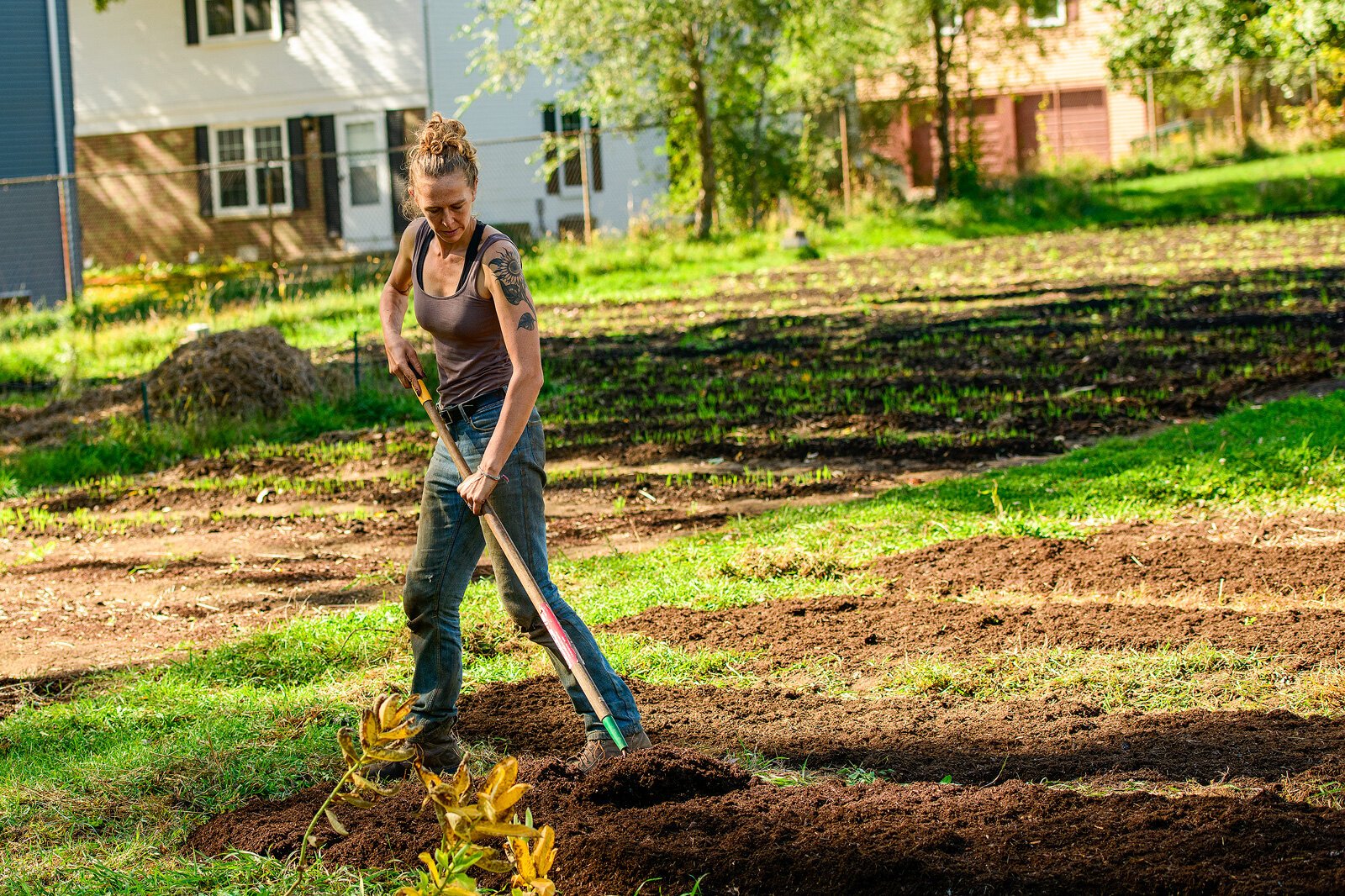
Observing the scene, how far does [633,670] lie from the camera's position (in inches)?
215

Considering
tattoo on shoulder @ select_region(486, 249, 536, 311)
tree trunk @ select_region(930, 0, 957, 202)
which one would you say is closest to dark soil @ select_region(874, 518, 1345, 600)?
tattoo on shoulder @ select_region(486, 249, 536, 311)

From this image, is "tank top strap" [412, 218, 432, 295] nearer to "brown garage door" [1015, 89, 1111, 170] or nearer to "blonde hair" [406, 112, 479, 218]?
"blonde hair" [406, 112, 479, 218]

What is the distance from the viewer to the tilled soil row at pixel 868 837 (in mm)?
3184

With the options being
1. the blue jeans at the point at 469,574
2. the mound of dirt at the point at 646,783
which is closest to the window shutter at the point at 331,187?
the blue jeans at the point at 469,574

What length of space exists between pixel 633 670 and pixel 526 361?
70.4 inches

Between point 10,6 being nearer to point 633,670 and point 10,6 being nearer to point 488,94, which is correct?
point 488,94

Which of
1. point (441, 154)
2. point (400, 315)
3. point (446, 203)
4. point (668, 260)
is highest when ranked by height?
point (668, 260)

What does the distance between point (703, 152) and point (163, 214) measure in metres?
12.7

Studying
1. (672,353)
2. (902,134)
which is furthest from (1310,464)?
(902,134)

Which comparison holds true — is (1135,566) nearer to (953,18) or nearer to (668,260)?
(668,260)

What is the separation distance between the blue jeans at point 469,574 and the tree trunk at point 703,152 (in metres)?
20.3

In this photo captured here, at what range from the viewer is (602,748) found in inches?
169

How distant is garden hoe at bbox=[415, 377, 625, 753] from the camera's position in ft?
13.3

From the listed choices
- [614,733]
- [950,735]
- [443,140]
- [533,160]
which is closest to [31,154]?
[533,160]
